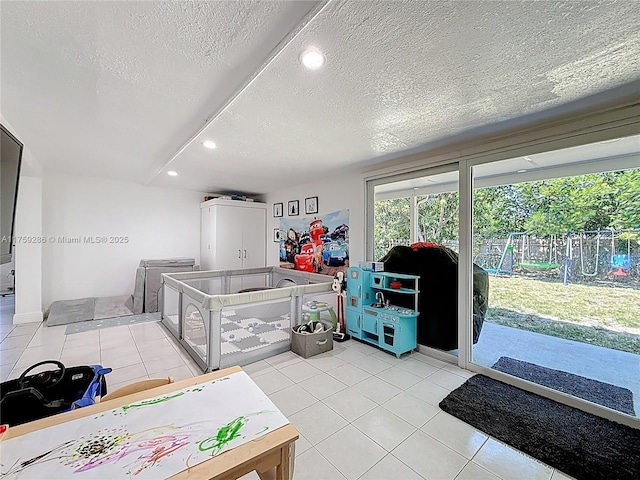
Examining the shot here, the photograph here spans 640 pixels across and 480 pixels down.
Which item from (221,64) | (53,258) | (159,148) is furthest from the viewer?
(53,258)

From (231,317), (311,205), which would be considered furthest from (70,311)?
(311,205)

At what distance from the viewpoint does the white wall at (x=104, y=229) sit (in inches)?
192

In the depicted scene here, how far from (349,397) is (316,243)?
2897 mm

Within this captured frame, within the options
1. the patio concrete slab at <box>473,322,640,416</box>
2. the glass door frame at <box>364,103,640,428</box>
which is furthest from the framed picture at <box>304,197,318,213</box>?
the patio concrete slab at <box>473,322,640,416</box>

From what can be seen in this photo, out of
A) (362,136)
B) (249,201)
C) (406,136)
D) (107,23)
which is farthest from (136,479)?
(249,201)

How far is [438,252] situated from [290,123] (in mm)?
2345

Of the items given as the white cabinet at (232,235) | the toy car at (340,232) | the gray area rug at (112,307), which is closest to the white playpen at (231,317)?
the toy car at (340,232)

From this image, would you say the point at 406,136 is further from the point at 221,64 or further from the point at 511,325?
the point at 511,325

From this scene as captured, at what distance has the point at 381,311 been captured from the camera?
11.4 ft

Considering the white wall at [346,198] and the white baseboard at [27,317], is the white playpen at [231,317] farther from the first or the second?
the white baseboard at [27,317]

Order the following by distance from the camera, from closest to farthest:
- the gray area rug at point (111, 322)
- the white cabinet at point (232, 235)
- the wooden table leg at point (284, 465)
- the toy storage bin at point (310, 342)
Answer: the wooden table leg at point (284, 465) → the toy storage bin at point (310, 342) → the gray area rug at point (111, 322) → the white cabinet at point (232, 235)

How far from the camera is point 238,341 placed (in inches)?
132

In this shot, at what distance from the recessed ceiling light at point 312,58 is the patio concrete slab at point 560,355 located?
10.3 feet

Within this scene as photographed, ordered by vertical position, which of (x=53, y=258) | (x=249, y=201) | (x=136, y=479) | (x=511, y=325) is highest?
(x=249, y=201)
